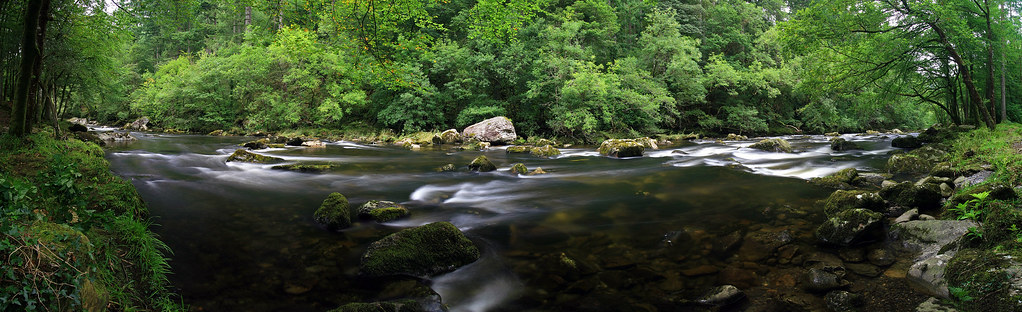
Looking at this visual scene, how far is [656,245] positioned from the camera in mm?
5652

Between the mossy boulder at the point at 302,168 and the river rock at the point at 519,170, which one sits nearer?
the mossy boulder at the point at 302,168

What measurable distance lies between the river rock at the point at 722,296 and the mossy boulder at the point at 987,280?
1.57 m

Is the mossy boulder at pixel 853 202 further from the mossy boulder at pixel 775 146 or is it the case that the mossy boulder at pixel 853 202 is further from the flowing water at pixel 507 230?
the mossy boulder at pixel 775 146

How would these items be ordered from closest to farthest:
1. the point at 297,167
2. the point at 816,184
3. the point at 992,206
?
the point at 992,206 < the point at 816,184 < the point at 297,167

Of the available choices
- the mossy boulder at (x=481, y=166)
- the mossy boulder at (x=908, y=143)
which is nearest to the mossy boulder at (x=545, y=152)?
the mossy boulder at (x=481, y=166)

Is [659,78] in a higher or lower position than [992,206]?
higher

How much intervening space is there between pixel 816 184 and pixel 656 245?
6.08 metres

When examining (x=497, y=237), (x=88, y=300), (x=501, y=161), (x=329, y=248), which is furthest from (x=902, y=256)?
(x=501, y=161)

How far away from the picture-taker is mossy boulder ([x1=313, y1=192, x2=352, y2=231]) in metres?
6.10

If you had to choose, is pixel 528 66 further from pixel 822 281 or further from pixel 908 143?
pixel 822 281

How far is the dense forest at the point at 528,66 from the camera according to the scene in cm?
912

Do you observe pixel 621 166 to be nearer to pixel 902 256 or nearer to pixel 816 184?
pixel 816 184

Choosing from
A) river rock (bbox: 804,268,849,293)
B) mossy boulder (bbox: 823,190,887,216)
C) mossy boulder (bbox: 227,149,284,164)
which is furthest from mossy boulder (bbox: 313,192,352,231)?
mossy boulder (bbox: 227,149,284,164)

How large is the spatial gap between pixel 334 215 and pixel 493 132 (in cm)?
1627
